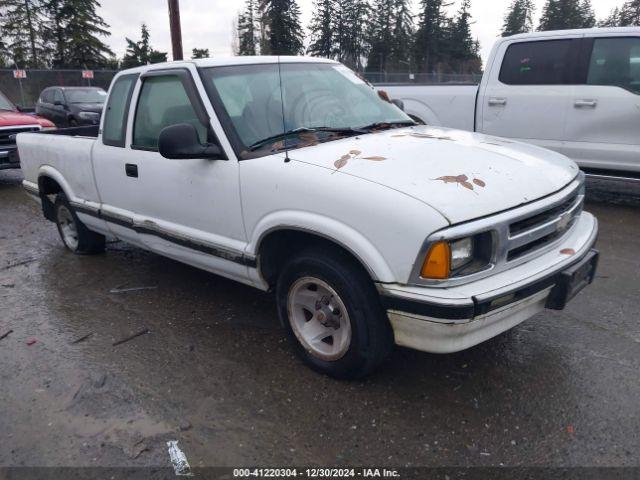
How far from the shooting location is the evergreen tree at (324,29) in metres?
56.2

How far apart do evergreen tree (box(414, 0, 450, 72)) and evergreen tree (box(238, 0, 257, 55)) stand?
1899 centimetres

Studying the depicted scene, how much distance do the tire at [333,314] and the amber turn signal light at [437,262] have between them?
35cm

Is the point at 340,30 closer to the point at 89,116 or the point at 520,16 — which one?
the point at 520,16

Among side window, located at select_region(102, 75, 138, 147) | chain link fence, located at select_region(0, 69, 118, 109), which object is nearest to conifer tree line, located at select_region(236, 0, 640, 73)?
chain link fence, located at select_region(0, 69, 118, 109)

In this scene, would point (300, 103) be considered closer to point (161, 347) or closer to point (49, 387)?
point (161, 347)

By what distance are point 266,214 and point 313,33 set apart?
190 ft

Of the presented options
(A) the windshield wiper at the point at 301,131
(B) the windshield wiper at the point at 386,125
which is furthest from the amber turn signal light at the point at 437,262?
(B) the windshield wiper at the point at 386,125

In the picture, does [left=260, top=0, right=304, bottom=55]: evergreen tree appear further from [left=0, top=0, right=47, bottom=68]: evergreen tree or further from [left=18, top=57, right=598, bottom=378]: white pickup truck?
[left=18, top=57, right=598, bottom=378]: white pickup truck

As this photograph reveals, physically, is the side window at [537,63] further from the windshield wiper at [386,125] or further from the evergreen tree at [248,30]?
the evergreen tree at [248,30]

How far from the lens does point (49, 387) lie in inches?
126

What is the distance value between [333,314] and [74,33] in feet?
161

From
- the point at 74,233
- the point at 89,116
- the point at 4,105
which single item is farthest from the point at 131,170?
the point at 89,116

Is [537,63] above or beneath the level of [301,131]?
above

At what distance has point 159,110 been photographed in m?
3.98
